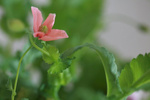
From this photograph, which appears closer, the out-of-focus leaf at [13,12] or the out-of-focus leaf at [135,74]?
the out-of-focus leaf at [135,74]

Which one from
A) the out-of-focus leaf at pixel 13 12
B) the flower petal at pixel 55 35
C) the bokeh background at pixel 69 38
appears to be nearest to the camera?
the flower petal at pixel 55 35

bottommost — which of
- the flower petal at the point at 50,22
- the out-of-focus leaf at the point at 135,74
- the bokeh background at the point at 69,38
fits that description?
the bokeh background at the point at 69,38

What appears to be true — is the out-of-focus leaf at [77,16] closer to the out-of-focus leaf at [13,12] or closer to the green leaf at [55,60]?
the out-of-focus leaf at [13,12]

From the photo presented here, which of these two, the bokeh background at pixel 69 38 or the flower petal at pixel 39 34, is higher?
the flower petal at pixel 39 34

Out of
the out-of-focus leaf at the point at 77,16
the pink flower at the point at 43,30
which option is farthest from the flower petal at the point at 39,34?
the out-of-focus leaf at the point at 77,16

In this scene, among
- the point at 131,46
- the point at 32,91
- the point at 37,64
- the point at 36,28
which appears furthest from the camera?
the point at 131,46

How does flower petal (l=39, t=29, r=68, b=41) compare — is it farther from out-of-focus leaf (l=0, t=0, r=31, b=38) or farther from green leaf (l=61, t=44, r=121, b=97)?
out-of-focus leaf (l=0, t=0, r=31, b=38)

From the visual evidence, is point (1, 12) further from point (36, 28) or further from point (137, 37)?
point (137, 37)

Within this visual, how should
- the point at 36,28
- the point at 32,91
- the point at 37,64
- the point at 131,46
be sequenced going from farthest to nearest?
the point at 131,46 < the point at 37,64 < the point at 32,91 < the point at 36,28

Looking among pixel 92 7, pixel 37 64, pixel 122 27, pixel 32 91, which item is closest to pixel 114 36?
pixel 122 27
